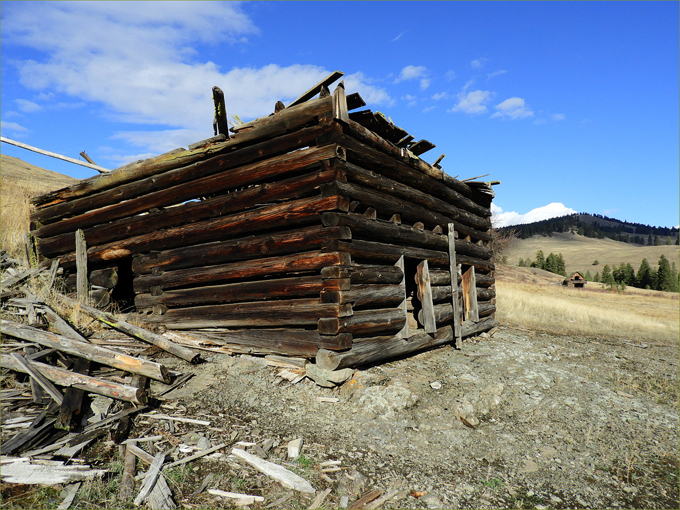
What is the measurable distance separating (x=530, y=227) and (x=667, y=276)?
367 ft

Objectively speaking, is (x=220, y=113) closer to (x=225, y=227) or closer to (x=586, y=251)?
(x=225, y=227)

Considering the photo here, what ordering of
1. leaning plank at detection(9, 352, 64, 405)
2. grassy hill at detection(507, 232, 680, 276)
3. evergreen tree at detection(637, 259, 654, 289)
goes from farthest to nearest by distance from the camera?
grassy hill at detection(507, 232, 680, 276)
evergreen tree at detection(637, 259, 654, 289)
leaning plank at detection(9, 352, 64, 405)

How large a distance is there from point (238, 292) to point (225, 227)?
120 centimetres

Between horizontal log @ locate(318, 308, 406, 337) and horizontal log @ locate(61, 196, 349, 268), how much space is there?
164cm

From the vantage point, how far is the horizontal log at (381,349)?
5949mm

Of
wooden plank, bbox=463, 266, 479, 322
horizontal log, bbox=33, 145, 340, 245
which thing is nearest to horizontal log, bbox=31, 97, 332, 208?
horizontal log, bbox=33, 145, 340, 245

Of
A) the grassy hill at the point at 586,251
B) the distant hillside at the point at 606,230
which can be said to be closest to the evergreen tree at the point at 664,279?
the grassy hill at the point at 586,251

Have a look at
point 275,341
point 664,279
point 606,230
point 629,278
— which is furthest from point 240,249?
point 606,230

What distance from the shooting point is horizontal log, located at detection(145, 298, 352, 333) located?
20.1 feet

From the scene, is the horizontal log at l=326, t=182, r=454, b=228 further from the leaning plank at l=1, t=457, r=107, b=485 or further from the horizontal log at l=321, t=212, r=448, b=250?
the leaning plank at l=1, t=457, r=107, b=485

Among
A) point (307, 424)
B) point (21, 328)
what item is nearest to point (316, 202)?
point (307, 424)

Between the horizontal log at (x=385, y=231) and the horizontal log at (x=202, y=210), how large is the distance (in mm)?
620

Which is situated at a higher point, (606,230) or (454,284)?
(606,230)

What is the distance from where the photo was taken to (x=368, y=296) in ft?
21.6
